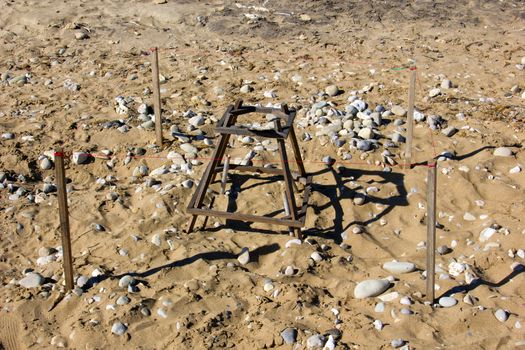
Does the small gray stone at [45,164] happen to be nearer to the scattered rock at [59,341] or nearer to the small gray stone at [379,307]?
the scattered rock at [59,341]

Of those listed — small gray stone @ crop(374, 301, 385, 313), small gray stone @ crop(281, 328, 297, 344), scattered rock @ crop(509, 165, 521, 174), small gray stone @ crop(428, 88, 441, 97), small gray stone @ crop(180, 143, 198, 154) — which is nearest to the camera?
small gray stone @ crop(281, 328, 297, 344)

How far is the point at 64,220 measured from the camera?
5.38 metres

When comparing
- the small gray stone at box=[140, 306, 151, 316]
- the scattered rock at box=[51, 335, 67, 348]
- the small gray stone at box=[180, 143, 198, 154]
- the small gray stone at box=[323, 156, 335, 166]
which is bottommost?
the scattered rock at box=[51, 335, 67, 348]

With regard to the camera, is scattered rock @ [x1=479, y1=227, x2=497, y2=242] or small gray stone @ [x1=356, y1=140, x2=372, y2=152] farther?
small gray stone @ [x1=356, y1=140, x2=372, y2=152]

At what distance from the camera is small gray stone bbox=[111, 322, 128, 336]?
5070 mm

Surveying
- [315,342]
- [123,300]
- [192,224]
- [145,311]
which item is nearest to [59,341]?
[123,300]

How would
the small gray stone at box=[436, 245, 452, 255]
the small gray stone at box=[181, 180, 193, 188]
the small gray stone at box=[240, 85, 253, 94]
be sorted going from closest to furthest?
Answer: the small gray stone at box=[436, 245, 452, 255], the small gray stone at box=[181, 180, 193, 188], the small gray stone at box=[240, 85, 253, 94]

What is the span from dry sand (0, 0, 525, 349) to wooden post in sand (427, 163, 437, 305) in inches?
7.4

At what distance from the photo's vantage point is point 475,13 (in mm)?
12250

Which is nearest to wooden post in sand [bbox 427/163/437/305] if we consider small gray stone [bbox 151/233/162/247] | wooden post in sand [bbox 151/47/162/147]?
small gray stone [bbox 151/233/162/247]

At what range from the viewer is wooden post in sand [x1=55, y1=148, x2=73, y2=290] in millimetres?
5254

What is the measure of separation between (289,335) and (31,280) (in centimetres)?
231

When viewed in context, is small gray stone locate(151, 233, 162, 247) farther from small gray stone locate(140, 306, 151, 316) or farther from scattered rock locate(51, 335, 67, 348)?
scattered rock locate(51, 335, 67, 348)

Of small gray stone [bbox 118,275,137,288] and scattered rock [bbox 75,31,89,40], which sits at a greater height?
scattered rock [bbox 75,31,89,40]
